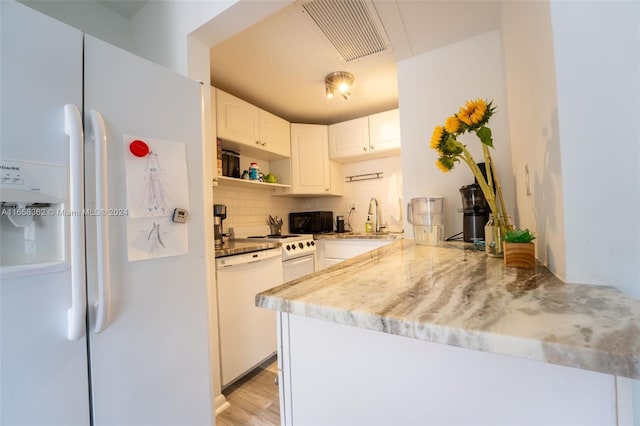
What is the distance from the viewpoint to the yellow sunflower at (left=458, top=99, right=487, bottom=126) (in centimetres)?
77

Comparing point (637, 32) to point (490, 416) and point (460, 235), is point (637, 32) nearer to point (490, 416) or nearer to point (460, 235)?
point (490, 416)

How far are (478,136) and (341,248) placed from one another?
1909 mm

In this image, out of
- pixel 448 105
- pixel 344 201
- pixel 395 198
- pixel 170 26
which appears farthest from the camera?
pixel 344 201

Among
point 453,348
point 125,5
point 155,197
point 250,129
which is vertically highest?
point 125,5

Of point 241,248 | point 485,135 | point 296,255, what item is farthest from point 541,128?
point 296,255

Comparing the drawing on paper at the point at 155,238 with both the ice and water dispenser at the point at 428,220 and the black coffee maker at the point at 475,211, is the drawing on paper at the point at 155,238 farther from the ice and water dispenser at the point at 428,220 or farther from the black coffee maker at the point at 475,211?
the black coffee maker at the point at 475,211

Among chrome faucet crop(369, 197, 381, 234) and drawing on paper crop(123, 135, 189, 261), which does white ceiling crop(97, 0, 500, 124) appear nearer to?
drawing on paper crop(123, 135, 189, 261)

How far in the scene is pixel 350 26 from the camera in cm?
154

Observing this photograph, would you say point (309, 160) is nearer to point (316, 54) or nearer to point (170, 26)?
point (316, 54)

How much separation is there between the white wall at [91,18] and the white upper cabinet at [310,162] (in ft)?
5.14

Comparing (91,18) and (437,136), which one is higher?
(91,18)

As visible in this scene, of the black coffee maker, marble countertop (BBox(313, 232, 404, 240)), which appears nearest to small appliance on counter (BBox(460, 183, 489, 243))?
the black coffee maker

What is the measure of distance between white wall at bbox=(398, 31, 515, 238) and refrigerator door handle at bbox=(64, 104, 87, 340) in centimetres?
175

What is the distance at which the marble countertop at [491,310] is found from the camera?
0.32 meters
